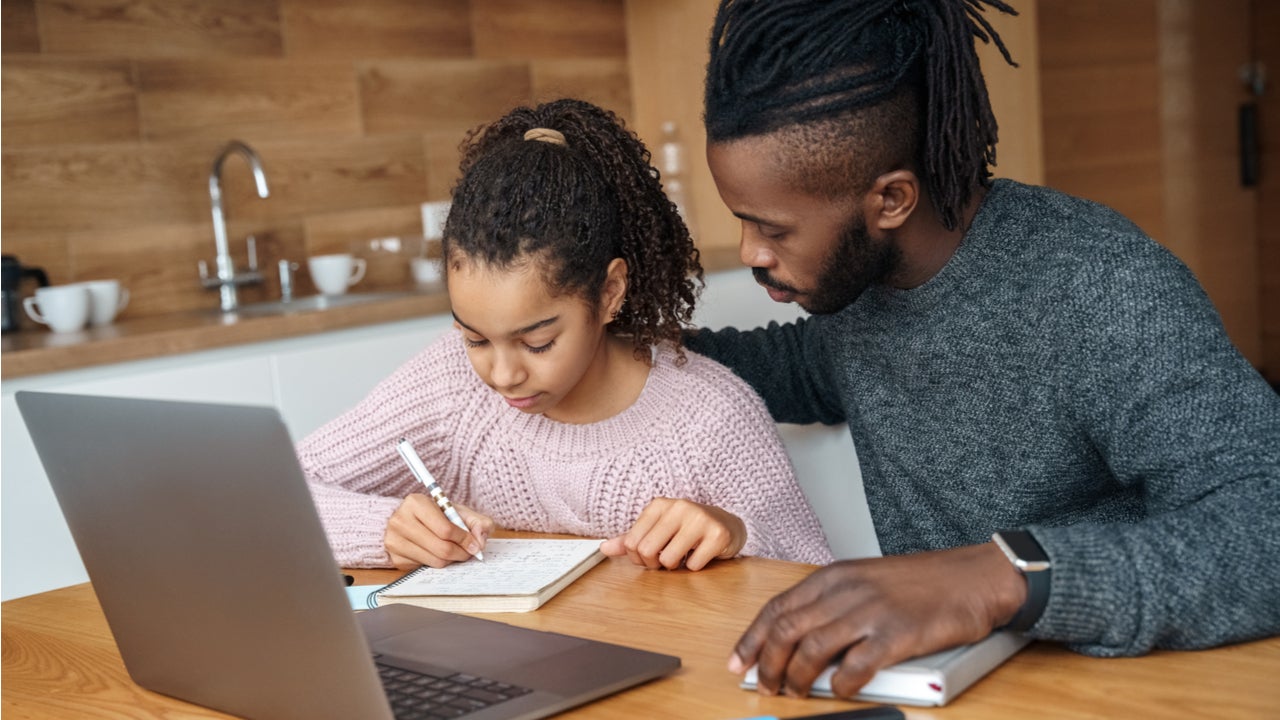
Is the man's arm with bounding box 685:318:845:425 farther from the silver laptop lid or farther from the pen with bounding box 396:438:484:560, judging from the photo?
the silver laptop lid

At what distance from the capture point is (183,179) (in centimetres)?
259

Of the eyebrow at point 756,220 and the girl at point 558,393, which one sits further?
the girl at point 558,393

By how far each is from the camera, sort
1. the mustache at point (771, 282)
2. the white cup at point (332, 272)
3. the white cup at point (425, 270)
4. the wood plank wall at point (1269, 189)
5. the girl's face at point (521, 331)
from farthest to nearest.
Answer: the wood plank wall at point (1269, 189) → the white cup at point (425, 270) → the white cup at point (332, 272) → the girl's face at point (521, 331) → the mustache at point (771, 282)

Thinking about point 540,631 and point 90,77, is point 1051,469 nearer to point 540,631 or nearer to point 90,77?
point 540,631

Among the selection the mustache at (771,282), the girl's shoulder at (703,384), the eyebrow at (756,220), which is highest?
the eyebrow at (756,220)

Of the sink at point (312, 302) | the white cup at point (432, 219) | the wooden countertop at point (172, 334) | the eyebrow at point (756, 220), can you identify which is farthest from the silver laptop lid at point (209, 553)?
the white cup at point (432, 219)

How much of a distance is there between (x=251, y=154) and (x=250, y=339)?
572mm

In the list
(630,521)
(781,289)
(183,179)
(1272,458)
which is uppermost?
(183,179)

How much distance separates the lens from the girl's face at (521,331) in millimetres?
1312

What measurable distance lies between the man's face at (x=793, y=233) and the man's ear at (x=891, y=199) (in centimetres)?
1

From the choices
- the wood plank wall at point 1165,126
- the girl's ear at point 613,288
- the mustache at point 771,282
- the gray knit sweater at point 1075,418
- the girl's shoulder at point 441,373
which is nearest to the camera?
the gray knit sweater at point 1075,418

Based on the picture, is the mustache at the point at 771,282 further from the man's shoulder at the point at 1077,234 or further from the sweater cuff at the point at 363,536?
the sweater cuff at the point at 363,536

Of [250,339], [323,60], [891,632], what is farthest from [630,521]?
[323,60]

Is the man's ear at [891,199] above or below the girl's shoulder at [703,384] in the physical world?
above
